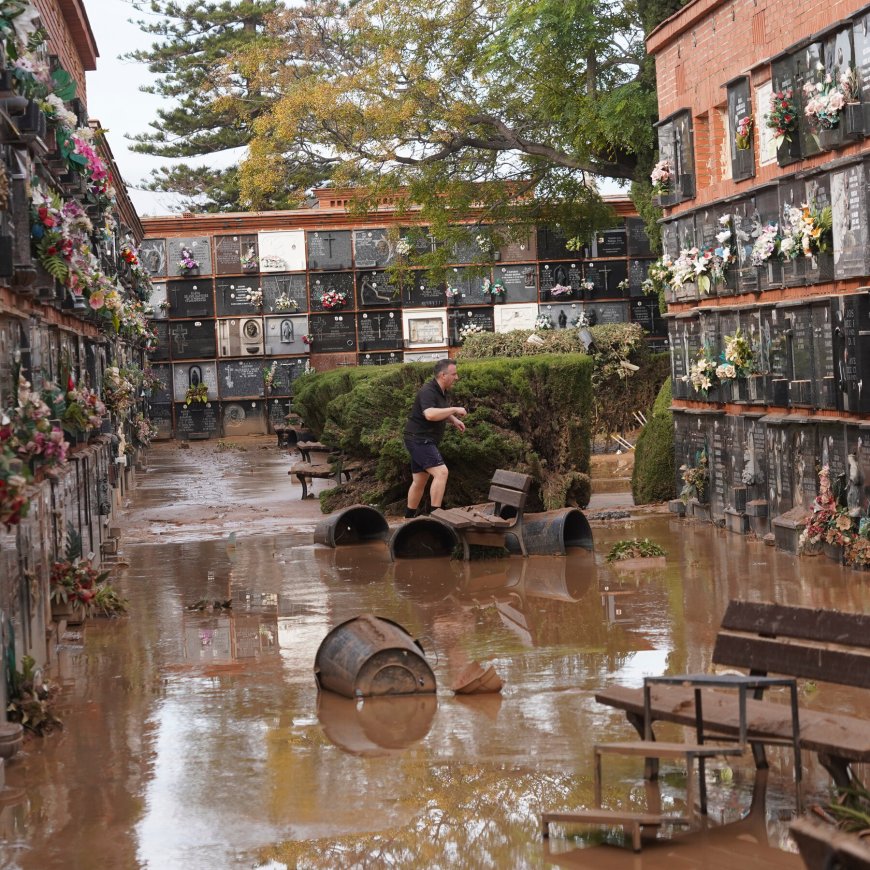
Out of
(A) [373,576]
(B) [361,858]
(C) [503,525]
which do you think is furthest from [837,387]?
(B) [361,858]

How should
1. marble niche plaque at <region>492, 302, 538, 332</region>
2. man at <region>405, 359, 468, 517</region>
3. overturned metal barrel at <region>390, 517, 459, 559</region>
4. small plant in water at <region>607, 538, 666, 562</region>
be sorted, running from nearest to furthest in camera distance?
small plant in water at <region>607, 538, 666, 562</region> < overturned metal barrel at <region>390, 517, 459, 559</region> < man at <region>405, 359, 468, 517</region> < marble niche plaque at <region>492, 302, 538, 332</region>

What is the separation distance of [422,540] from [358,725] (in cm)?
586

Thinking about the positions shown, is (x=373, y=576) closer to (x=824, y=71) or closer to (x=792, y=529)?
(x=792, y=529)

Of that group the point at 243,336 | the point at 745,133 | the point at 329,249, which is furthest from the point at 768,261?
the point at 243,336

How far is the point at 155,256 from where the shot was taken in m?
28.2

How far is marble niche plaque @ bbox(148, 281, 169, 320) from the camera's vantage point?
28.3 meters

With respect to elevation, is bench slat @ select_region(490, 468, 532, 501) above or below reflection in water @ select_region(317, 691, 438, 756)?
above

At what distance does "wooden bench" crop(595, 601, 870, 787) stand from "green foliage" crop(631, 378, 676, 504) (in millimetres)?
9386

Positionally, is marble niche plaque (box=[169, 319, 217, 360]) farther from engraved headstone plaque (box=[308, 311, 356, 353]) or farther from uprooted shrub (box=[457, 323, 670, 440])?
uprooted shrub (box=[457, 323, 670, 440])

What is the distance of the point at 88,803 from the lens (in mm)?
5102

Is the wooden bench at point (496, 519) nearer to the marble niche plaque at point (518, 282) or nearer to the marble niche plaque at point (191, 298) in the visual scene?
the marble niche plaque at point (518, 282)

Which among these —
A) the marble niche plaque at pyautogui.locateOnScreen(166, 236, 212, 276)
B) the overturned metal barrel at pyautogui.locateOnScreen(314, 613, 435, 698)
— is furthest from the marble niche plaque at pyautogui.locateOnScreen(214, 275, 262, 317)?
the overturned metal barrel at pyautogui.locateOnScreen(314, 613, 435, 698)

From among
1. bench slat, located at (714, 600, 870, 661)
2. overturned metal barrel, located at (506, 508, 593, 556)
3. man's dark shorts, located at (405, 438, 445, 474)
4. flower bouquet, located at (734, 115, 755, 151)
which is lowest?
overturned metal barrel, located at (506, 508, 593, 556)

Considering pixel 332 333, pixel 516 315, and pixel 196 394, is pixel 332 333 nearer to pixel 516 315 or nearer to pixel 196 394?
pixel 196 394
